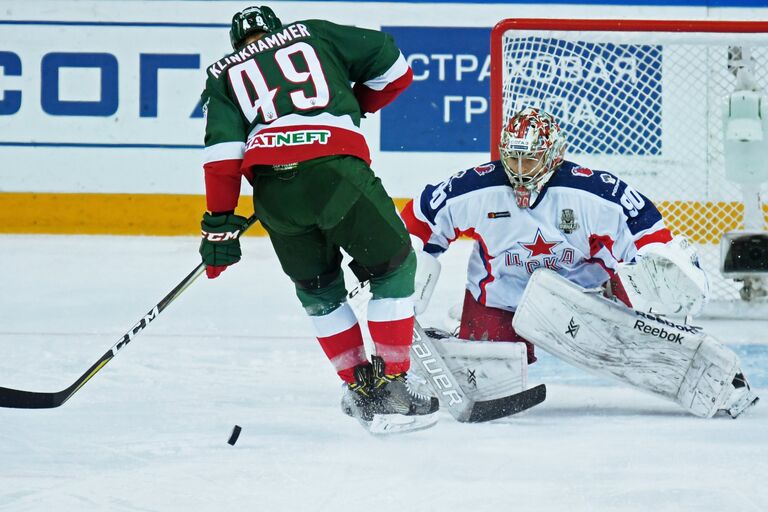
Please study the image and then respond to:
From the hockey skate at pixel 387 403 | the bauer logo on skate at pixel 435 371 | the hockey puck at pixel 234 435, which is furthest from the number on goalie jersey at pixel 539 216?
the hockey puck at pixel 234 435

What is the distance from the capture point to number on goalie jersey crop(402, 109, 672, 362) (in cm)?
277

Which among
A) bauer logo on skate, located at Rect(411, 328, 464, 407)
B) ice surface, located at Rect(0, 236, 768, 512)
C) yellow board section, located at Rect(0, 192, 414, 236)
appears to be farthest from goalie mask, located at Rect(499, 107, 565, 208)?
yellow board section, located at Rect(0, 192, 414, 236)

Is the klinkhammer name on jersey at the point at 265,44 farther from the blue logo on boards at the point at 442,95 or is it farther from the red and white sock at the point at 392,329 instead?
the blue logo on boards at the point at 442,95

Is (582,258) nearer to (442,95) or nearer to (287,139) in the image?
(287,139)

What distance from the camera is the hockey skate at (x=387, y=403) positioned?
253 centimetres

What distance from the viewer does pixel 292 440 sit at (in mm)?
2520

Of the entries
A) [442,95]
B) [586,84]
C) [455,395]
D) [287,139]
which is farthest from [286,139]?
[442,95]

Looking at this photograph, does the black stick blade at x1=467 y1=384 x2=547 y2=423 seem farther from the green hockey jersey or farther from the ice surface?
the green hockey jersey

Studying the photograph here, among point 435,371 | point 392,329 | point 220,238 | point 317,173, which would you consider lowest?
point 435,371

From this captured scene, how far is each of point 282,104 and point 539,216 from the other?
80 cm

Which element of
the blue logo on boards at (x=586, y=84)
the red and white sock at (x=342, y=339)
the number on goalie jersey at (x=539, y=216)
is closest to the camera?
the red and white sock at (x=342, y=339)

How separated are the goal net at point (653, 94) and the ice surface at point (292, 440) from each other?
0.85m

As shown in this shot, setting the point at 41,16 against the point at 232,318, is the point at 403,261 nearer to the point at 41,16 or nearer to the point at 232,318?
the point at 232,318

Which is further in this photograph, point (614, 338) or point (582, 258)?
point (582, 258)
